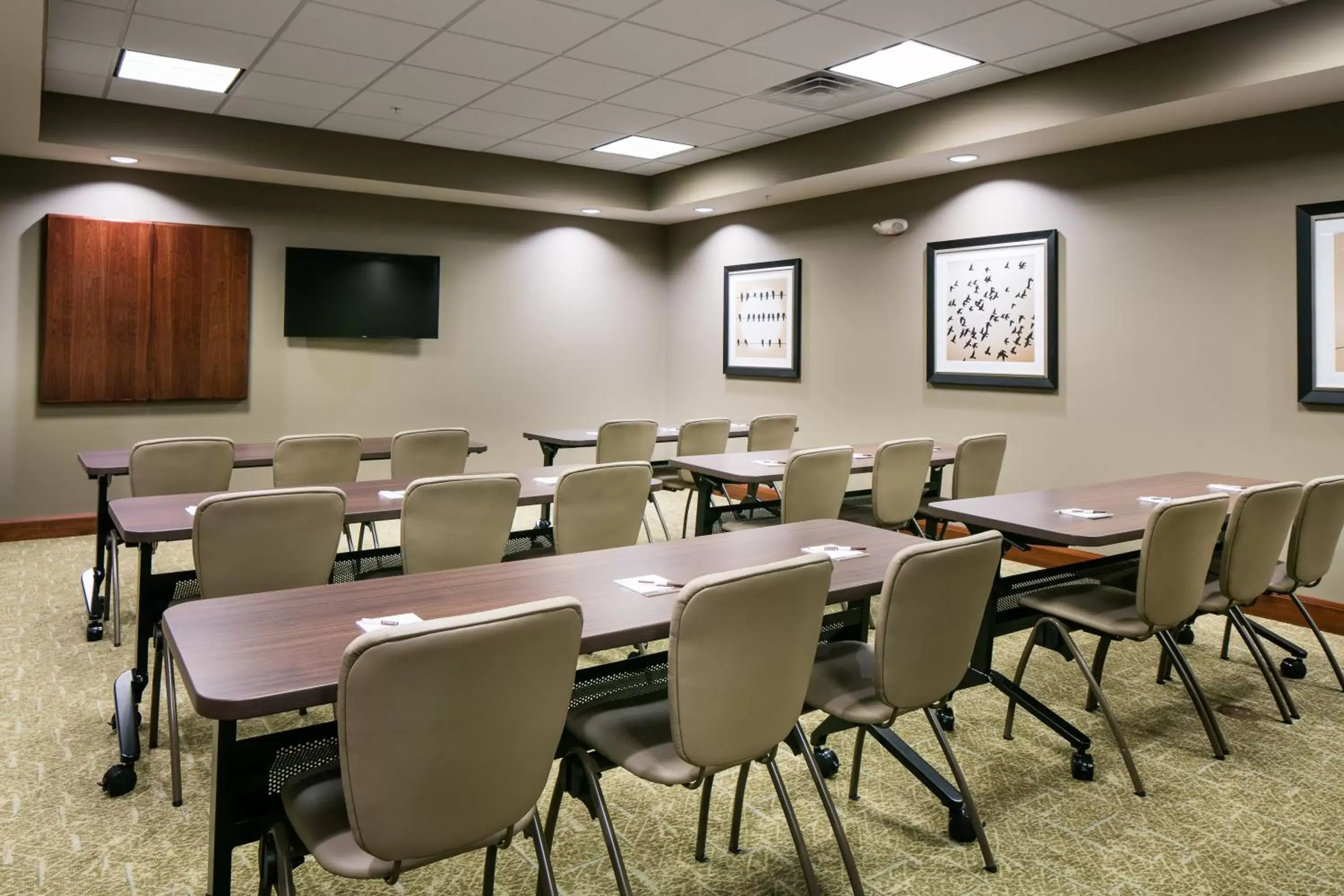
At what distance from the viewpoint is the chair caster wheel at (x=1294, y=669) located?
355 cm

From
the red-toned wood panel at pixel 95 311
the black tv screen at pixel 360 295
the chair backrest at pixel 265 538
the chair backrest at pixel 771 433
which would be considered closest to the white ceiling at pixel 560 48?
the red-toned wood panel at pixel 95 311

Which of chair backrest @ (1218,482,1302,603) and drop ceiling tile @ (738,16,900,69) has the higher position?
drop ceiling tile @ (738,16,900,69)

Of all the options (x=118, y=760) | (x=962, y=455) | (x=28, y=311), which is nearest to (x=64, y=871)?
(x=118, y=760)

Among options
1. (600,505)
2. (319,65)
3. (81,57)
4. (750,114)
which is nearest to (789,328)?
(750,114)

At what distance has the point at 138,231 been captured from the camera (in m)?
6.18

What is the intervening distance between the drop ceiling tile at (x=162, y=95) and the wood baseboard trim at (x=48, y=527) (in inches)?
110

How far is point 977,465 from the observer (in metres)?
4.55

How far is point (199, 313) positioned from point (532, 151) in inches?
108

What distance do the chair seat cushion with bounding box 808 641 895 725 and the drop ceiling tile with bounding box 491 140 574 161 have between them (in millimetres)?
5194

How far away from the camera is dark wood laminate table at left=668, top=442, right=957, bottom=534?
4.11m

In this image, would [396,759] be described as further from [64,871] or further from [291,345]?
[291,345]

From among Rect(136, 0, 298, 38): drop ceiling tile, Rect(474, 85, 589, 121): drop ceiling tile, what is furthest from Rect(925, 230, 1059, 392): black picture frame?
Rect(136, 0, 298, 38): drop ceiling tile

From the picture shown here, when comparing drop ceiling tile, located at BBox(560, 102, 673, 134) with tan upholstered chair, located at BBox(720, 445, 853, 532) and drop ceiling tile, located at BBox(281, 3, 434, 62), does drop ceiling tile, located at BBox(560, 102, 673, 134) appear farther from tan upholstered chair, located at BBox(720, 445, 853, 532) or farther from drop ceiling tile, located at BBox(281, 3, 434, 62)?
tan upholstered chair, located at BBox(720, 445, 853, 532)

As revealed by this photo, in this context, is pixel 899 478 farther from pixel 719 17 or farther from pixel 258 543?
pixel 258 543
